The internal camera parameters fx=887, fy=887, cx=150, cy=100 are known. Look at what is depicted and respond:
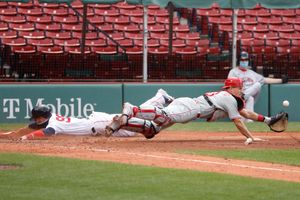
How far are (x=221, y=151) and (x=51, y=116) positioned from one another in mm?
3383

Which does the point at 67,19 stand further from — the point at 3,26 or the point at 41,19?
the point at 3,26

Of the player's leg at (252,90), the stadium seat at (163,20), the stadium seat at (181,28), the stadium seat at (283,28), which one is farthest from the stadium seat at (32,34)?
the stadium seat at (283,28)

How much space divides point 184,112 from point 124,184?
5.03 metres

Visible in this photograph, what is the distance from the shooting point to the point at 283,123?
16.3m

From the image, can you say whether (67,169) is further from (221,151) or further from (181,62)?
(181,62)

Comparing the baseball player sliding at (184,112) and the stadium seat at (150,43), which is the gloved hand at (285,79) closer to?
the stadium seat at (150,43)

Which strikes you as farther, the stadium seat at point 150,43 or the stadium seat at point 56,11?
the stadium seat at point 56,11

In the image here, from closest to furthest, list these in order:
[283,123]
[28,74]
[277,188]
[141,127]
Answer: [277,188]
[141,127]
[283,123]
[28,74]

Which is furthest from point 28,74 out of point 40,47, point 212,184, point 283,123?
point 212,184

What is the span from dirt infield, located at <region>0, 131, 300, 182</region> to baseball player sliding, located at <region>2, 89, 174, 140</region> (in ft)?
0.57

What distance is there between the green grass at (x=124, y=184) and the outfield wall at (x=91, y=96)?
340 inches

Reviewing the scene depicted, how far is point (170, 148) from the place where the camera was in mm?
14398

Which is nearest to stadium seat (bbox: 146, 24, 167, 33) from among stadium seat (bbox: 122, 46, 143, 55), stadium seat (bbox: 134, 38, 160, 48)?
stadium seat (bbox: 134, 38, 160, 48)

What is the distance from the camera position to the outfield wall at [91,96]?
67.1 ft
